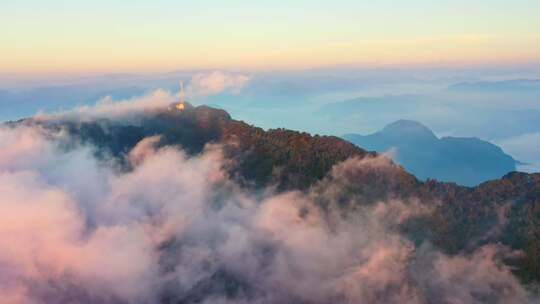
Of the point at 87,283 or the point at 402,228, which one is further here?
the point at 87,283

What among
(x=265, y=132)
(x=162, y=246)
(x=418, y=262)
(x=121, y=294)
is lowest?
(x=121, y=294)

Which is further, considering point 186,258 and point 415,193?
point 186,258

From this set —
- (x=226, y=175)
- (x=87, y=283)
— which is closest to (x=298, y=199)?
(x=226, y=175)

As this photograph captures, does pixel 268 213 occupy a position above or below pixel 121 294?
above

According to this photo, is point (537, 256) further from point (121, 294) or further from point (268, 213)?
point (121, 294)

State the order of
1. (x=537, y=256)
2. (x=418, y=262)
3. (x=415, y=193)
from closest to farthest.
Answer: (x=537, y=256)
(x=418, y=262)
(x=415, y=193)

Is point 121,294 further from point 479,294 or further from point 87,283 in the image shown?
point 479,294

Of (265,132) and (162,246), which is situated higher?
(265,132)

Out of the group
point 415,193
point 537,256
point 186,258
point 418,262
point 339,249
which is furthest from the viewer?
point 186,258

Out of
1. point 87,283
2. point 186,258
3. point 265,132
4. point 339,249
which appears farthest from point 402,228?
point 87,283
